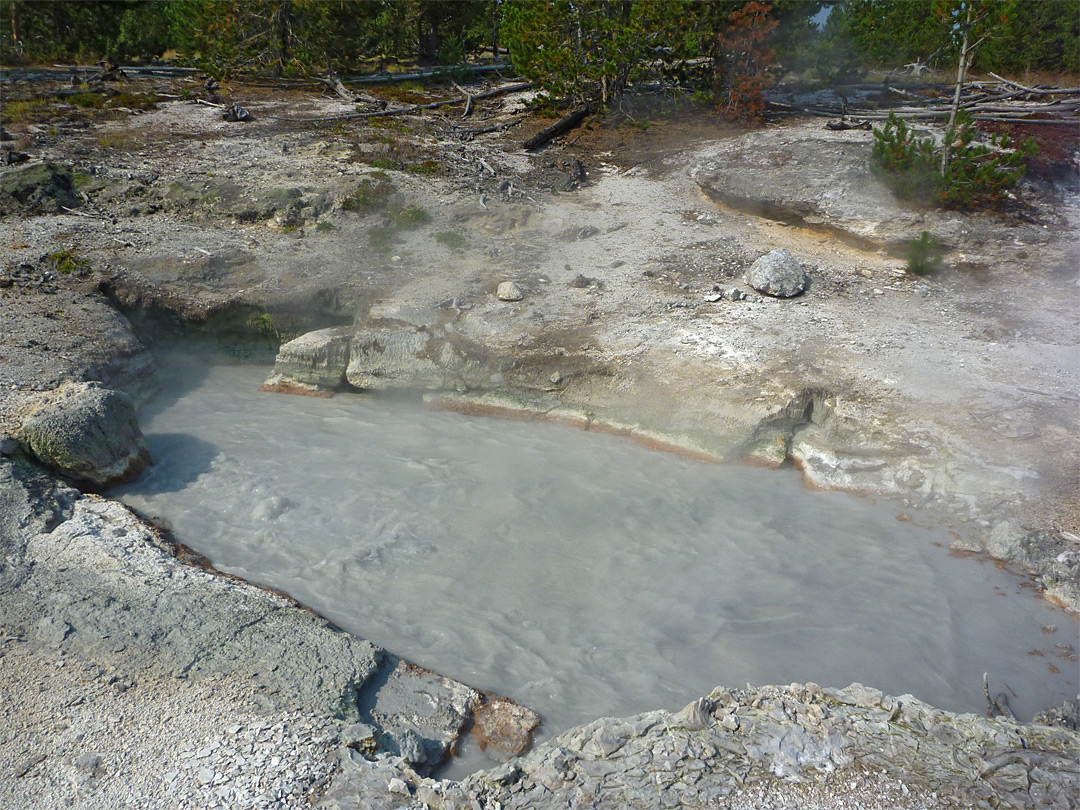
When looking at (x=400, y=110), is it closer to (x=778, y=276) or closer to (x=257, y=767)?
(x=778, y=276)

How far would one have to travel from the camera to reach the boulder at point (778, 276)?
28.9ft

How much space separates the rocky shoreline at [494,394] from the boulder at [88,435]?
2 cm

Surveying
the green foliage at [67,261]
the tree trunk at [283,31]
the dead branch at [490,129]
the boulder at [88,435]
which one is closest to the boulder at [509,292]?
the boulder at [88,435]

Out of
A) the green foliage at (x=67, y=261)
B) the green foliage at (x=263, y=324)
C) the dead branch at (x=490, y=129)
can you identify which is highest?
the dead branch at (x=490, y=129)

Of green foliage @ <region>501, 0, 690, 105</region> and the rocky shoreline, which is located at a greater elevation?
green foliage @ <region>501, 0, 690, 105</region>

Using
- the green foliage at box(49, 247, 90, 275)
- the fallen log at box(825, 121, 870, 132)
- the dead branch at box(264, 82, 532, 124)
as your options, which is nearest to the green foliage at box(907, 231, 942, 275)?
the fallen log at box(825, 121, 870, 132)

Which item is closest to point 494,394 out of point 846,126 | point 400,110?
point 846,126

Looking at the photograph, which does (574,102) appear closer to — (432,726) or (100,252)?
(100,252)

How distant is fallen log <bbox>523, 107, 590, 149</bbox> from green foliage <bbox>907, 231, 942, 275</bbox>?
7300 mm

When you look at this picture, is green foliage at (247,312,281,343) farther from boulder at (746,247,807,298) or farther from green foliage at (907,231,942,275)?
green foliage at (907,231,942,275)

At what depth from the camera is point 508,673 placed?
496 cm

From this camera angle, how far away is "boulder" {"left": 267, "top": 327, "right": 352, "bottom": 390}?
27.6ft

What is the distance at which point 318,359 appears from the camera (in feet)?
27.6

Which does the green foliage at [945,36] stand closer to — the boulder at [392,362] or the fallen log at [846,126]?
the fallen log at [846,126]
